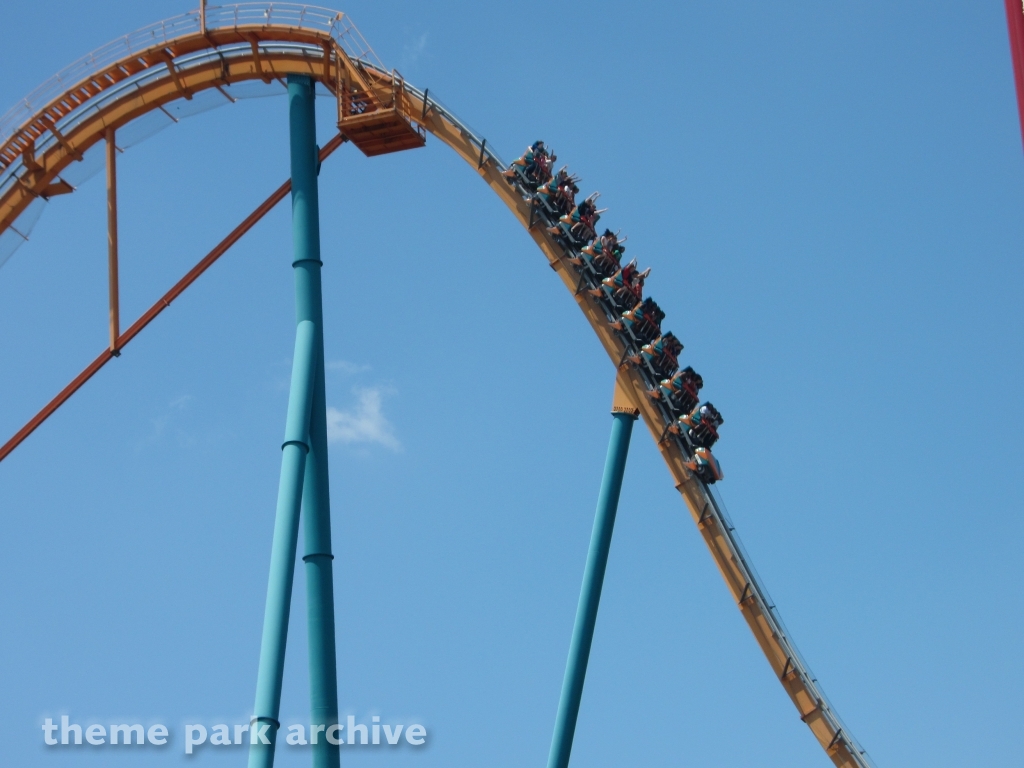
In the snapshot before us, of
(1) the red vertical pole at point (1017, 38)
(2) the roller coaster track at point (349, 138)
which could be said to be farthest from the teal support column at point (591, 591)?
(1) the red vertical pole at point (1017, 38)

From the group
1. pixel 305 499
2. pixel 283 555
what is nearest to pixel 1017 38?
Answer: pixel 283 555

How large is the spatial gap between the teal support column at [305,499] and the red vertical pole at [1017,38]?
8314 millimetres

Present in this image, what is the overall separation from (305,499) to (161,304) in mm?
2996

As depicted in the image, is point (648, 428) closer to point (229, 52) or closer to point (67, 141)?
point (229, 52)

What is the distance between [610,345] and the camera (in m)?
→ 13.6

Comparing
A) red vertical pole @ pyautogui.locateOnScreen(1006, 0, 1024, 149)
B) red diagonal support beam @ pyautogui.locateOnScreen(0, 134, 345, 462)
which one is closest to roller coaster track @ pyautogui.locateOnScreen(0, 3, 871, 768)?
red diagonal support beam @ pyautogui.locateOnScreen(0, 134, 345, 462)

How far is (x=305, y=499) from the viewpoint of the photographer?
1173 centimetres

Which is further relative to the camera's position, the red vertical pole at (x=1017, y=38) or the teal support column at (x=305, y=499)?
the teal support column at (x=305, y=499)

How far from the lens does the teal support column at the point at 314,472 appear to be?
10.9 meters

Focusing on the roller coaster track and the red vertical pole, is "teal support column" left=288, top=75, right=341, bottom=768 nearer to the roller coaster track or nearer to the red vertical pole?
the roller coaster track

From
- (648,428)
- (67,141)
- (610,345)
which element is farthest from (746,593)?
(67,141)

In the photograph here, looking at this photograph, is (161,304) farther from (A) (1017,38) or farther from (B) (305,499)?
(A) (1017,38)

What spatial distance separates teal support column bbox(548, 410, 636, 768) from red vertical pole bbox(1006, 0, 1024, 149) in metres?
9.37

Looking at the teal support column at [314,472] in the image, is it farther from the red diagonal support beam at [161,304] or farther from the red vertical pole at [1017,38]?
the red vertical pole at [1017,38]
